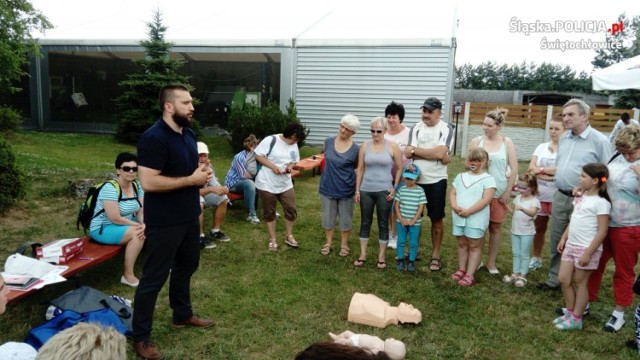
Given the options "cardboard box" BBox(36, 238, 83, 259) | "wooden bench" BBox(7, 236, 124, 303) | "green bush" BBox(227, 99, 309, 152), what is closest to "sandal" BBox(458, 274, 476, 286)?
"wooden bench" BBox(7, 236, 124, 303)

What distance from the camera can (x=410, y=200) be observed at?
4.88 m

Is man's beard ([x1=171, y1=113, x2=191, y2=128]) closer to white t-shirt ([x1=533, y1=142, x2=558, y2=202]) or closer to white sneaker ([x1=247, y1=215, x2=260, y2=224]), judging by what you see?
white sneaker ([x1=247, y1=215, x2=260, y2=224])

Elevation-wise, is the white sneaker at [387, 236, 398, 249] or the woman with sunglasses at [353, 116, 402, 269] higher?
the woman with sunglasses at [353, 116, 402, 269]

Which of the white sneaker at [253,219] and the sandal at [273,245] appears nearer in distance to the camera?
the sandal at [273,245]

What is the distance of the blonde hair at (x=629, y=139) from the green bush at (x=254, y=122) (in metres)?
8.57

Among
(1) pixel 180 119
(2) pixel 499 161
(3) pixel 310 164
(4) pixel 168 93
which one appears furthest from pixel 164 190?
(3) pixel 310 164

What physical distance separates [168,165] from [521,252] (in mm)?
3693

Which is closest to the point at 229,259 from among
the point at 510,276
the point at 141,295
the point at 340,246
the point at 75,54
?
the point at 340,246

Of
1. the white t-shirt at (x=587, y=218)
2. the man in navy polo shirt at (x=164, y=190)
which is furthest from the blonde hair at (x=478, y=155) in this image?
the man in navy polo shirt at (x=164, y=190)

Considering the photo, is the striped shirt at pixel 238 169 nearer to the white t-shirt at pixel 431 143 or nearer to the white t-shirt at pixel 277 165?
the white t-shirt at pixel 277 165

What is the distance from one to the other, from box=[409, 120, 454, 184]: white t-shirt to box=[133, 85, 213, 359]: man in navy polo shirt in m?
2.62

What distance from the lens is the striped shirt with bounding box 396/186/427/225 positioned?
4863 mm

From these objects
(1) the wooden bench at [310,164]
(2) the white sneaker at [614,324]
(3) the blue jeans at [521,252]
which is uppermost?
(1) the wooden bench at [310,164]

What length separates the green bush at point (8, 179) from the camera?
5.89m
